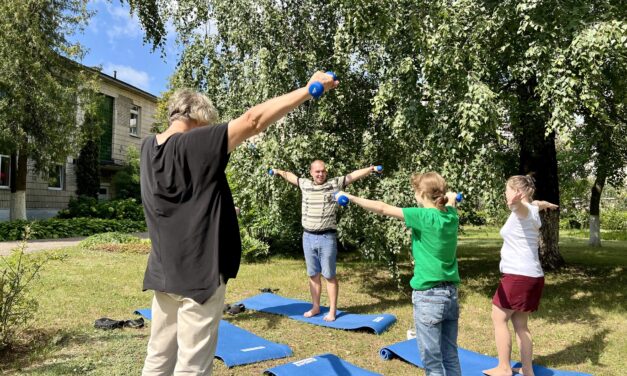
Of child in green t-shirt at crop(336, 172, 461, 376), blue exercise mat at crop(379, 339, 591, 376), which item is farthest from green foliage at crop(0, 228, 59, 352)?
blue exercise mat at crop(379, 339, 591, 376)

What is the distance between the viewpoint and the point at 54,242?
46.9ft

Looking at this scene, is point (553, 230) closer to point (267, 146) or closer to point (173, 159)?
point (267, 146)

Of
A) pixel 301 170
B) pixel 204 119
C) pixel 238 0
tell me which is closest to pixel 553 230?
pixel 301 170

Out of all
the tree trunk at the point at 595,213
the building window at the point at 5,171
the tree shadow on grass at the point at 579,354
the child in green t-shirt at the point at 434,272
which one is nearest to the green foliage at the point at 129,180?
the building window at the point at 5,171

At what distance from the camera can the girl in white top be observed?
4012 millimetres

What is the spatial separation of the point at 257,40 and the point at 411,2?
2.44m

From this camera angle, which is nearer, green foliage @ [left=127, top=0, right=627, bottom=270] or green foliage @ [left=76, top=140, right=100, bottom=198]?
green foliage @ [left=127, top=0, right=627, bottom=270]

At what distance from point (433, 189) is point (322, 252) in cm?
271

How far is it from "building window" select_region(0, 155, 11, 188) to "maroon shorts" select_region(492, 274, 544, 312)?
20.7 m

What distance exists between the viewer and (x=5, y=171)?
19.4 metres

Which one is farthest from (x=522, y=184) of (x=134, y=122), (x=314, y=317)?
(x=134, y=122)

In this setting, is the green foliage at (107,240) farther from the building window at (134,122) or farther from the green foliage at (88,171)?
the building window at (134,122)

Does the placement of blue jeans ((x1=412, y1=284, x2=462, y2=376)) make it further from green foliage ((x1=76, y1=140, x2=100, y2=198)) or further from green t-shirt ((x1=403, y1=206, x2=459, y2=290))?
green foliage ((x1=76, y1=140, x2=100, y2=198))

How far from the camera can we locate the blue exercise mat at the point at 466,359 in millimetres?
4262
